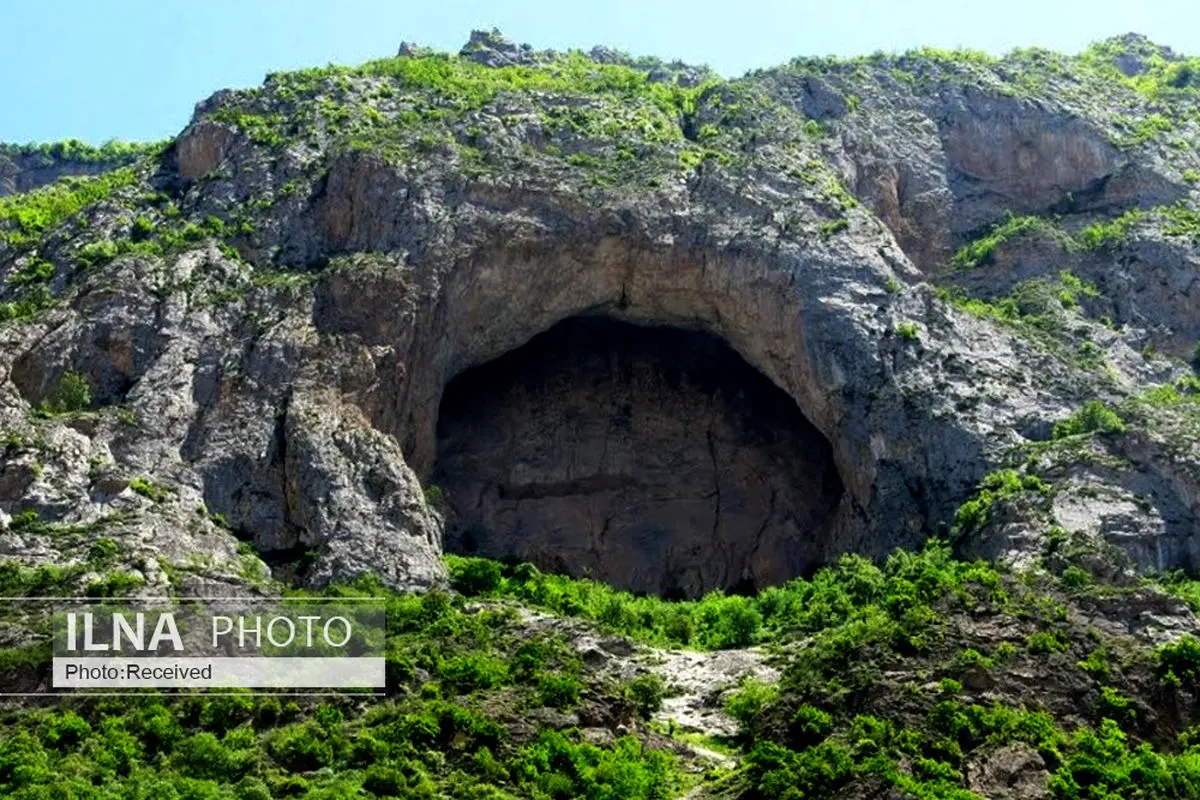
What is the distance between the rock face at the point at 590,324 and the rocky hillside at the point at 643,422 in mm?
150

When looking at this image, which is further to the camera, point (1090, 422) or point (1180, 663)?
point (1090, 422)

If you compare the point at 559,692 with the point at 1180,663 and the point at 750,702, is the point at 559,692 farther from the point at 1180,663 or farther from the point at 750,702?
the point at 1180,663

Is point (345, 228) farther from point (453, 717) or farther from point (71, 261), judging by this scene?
point (453, 717)

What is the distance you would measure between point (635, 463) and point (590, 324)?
561 centimetres

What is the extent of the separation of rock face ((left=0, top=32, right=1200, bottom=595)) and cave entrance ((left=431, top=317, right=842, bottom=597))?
12 cm

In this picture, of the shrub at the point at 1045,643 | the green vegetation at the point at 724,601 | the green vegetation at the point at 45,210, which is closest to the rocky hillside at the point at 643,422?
the shrub at the point at 1045,643

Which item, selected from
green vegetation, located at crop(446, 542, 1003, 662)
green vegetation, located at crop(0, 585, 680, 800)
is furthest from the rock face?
green vegetation, located at crop(0, 585, 680, 800)

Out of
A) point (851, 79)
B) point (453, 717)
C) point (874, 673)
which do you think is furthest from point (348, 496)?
point (851, 79)

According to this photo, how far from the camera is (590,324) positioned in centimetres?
5944

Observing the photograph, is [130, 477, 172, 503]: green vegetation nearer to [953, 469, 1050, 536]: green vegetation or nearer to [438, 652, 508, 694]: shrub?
[438, 652, 508, 694]: shrub

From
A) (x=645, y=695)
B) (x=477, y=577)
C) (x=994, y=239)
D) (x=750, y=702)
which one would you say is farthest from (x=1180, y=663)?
(x=994, y=239)

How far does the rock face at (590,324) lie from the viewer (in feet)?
154

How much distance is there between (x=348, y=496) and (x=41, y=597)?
33.5 ft

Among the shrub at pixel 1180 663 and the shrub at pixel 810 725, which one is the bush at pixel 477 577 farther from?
the shrub at pixel 1180 663
